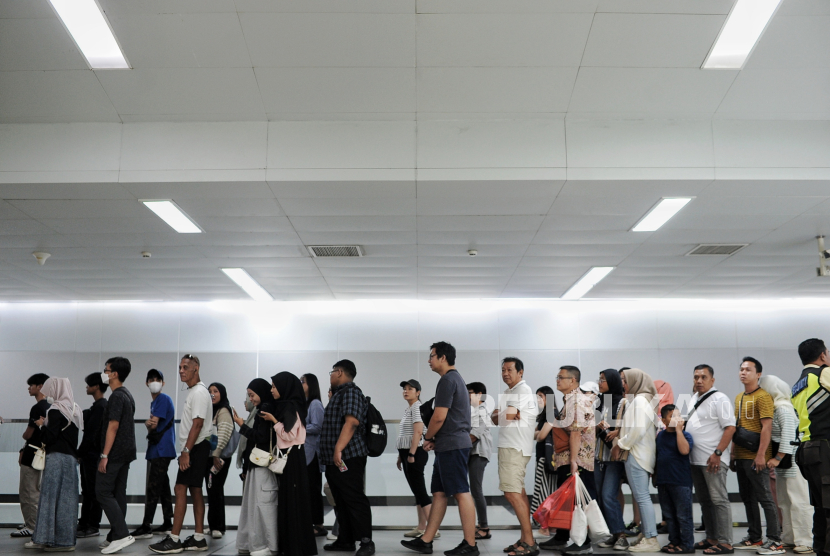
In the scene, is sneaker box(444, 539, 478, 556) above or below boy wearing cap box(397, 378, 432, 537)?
below

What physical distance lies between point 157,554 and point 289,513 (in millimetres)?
1457

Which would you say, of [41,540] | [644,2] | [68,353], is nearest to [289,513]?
[41,540]

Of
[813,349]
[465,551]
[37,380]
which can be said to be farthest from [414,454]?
[37,380]

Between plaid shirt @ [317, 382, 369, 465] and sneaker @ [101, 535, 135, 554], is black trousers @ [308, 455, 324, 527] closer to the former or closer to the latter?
plaid shirt @ [317, 382, 369, 465]

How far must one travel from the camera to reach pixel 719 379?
1175cm

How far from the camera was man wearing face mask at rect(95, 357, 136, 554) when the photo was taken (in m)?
6.04

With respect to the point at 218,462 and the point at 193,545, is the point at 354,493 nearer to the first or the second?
the point at 218,462

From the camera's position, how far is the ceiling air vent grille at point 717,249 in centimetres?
778

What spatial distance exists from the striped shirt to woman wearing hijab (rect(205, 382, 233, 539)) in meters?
1.79

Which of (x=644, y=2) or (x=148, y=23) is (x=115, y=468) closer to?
(x=148, y=23)

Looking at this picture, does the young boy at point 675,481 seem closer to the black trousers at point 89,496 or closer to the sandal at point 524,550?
the sandal at point 524,550

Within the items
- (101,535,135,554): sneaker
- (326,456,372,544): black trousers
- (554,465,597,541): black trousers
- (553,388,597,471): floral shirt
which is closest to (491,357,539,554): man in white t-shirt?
(553,388,597,471): floral shirt

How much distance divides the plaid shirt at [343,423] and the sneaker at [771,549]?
11.9 feet

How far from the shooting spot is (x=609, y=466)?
6.29 m
